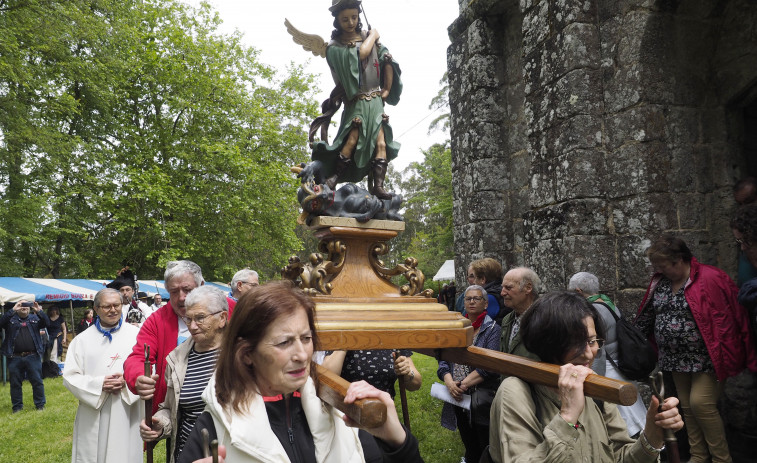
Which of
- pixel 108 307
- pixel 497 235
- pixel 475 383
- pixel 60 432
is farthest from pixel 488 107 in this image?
pixel 60 432

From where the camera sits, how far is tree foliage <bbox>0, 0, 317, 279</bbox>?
48.1ft

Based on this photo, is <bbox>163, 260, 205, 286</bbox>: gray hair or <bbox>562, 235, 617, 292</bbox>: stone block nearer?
<bbox>163, 260, 205, 286</bbox>: gray hair

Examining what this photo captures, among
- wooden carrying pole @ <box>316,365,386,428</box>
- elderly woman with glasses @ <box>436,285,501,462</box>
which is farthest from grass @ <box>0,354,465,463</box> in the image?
wooden carrying pole @ <box>316,365,386,428</box>

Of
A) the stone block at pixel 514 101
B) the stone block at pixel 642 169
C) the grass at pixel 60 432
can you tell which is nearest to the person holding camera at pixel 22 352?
the grass at pixel 60 432

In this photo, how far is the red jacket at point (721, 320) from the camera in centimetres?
361

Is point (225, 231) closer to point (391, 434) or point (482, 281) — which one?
point (482, 281)

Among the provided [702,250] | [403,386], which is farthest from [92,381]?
[702,250]

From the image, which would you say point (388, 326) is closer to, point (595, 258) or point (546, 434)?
point (546, 434)

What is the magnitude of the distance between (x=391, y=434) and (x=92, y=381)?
10.8ft

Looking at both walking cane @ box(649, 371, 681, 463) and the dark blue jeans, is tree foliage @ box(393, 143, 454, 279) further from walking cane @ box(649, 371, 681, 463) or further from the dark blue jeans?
walking cane @ box(649, 371, 681, 463)

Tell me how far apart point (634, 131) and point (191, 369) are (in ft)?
11.6

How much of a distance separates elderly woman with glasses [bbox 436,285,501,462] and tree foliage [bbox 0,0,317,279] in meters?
12.9

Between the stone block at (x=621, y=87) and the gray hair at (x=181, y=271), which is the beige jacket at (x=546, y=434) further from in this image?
the stone block at (x=621, y=87)

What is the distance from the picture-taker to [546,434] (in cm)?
179
